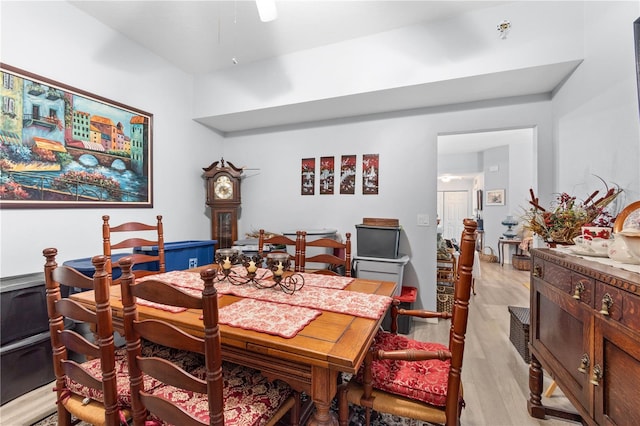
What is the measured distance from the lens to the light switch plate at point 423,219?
9.71 feet

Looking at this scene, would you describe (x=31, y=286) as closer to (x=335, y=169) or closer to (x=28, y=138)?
(x=28, y=138)

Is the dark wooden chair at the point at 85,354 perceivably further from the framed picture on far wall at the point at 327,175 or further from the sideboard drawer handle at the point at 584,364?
the framed picture on far wall at the point at 327,175

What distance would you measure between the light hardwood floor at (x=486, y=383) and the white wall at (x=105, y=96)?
0.96 m

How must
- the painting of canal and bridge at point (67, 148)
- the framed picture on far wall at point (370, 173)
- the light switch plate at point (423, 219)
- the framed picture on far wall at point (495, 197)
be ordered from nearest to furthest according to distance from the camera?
the painting of canal and bridge at point (67, 148), the light switch plate at point (423, 219), the framed picture on far wall at point (370, 173), the framed picture on far wall at point (495, 197)

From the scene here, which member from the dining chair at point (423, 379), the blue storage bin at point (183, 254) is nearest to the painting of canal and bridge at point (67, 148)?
the blue storage bin at point (183, 254)

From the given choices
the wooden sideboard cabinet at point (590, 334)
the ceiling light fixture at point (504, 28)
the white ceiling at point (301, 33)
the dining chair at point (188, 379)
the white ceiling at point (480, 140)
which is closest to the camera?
the dining chair at point (188, 379)

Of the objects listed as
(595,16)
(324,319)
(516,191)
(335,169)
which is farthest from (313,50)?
(516,191)

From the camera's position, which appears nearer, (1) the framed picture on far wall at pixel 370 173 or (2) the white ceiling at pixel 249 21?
(2) the white ceiling at pixel 249 21

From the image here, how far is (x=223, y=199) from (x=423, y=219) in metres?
2.45

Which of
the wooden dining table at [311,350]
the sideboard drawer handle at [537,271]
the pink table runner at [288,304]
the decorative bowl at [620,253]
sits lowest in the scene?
the wooden dining table at [311,350]

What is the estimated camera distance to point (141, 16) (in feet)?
7.88

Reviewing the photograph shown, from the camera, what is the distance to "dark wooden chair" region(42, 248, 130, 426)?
93 cm

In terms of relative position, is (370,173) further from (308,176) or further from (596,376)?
(596,376)

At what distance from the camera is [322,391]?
90 centimetres
